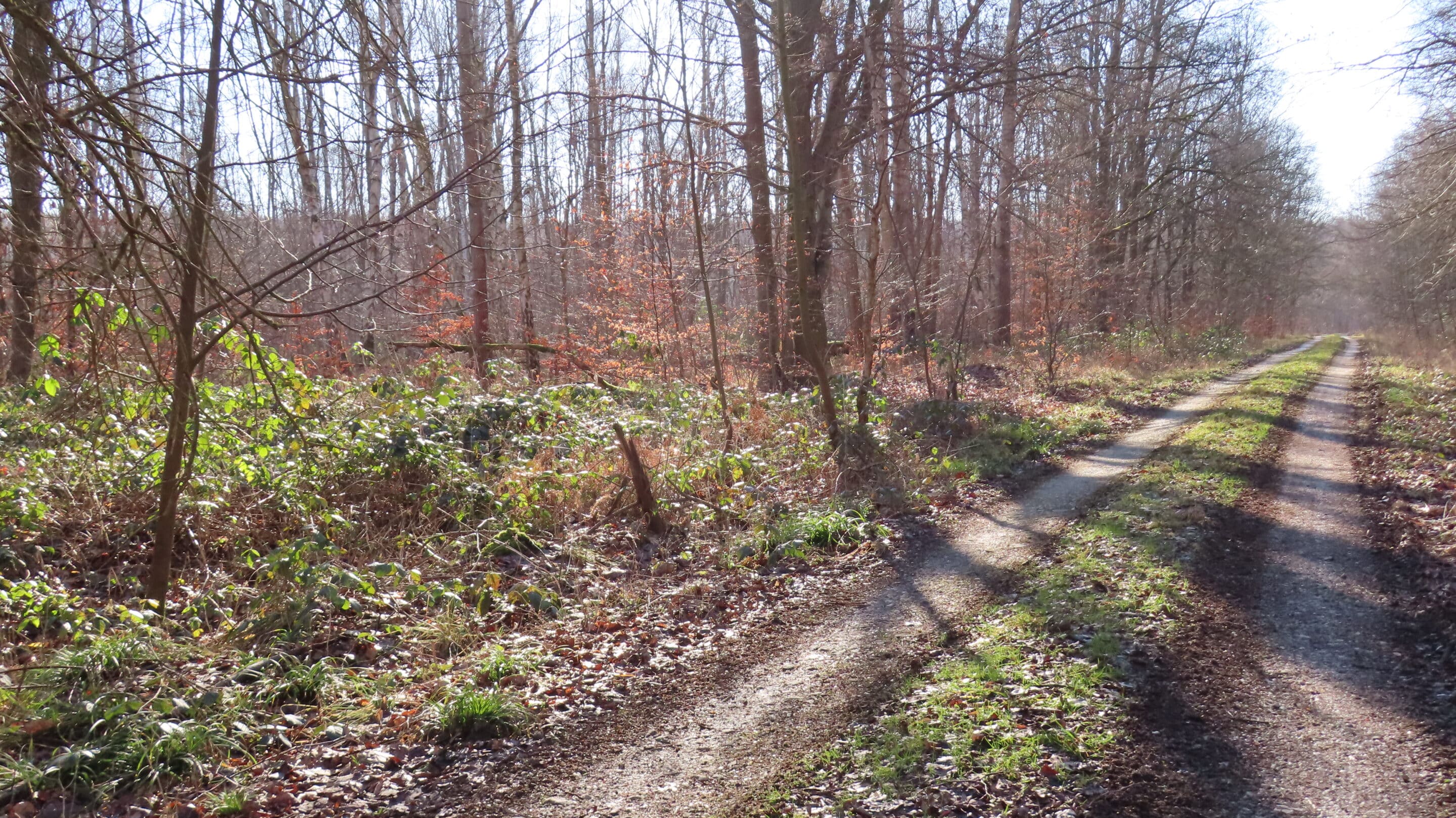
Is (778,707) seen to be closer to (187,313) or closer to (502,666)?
(502,666)

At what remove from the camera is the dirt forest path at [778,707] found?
3.70 meters

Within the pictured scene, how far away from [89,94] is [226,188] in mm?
866

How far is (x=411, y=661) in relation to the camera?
5312 millimetres

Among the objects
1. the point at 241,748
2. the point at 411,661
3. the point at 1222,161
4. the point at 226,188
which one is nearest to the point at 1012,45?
the point at 226,188

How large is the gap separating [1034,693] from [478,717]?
3099 millimetres

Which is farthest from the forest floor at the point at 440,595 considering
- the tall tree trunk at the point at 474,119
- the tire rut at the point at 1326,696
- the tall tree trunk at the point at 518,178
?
the tall tree trunk at the point at 518,178

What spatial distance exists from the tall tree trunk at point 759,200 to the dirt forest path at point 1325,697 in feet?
25.5

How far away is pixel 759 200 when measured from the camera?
13914 millimetres

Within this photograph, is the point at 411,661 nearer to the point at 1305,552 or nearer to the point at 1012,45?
the point at 1305,552

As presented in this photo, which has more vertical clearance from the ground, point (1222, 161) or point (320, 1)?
point (1222, 161)

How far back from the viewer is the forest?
3.90 metres

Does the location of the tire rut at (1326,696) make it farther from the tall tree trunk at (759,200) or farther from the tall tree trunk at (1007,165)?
the tall tree trunk at (759,200)

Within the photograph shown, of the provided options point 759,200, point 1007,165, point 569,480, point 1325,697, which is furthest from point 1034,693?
point 759,200

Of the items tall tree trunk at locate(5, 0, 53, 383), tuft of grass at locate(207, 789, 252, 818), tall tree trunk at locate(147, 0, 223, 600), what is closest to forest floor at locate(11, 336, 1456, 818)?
tuft of grass at locate(207, 789, 252, 818)
